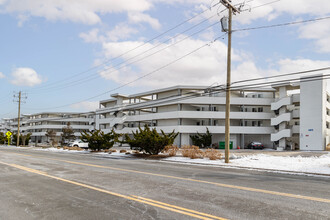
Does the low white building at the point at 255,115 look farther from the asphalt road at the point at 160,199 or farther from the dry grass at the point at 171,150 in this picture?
the asphalt road at the point at 160,199

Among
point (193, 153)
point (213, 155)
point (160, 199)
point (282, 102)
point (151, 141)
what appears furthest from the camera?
point (282, 102)

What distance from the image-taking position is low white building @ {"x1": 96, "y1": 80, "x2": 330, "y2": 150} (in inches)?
1609

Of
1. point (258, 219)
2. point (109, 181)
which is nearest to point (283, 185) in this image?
point (258, 219)

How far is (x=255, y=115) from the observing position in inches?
1965

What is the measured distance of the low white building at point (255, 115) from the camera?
1609 inches

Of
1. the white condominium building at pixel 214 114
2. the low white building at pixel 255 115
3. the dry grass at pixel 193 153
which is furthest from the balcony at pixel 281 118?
the dry grass at pixel 193 153

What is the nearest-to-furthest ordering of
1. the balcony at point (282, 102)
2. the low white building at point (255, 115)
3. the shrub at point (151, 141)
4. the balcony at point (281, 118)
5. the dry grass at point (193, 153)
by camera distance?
the dry grass at point (193, 153), the shrub at point (151, 141), the low white building at point (255, 115), the balcony at point (281, 118), the balcony at point (282, 102)

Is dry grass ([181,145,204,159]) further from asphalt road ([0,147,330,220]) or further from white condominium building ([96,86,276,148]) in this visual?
white condominium building ([96,86,276,148])

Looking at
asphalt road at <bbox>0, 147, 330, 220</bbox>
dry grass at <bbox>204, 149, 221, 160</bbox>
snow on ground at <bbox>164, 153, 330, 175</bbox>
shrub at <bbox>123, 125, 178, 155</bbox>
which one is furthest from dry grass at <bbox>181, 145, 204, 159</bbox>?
asphalt road at <bbox>0, 147, 330, 220</bbox>

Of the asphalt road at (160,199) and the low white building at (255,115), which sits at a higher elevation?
the low white building at (255,115)

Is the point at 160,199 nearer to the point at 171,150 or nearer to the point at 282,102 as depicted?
the point at 171,150

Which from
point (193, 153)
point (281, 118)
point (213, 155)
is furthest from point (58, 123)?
point (213, 155)

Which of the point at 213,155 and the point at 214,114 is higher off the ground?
the point at 214,114

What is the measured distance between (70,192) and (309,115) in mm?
40910
